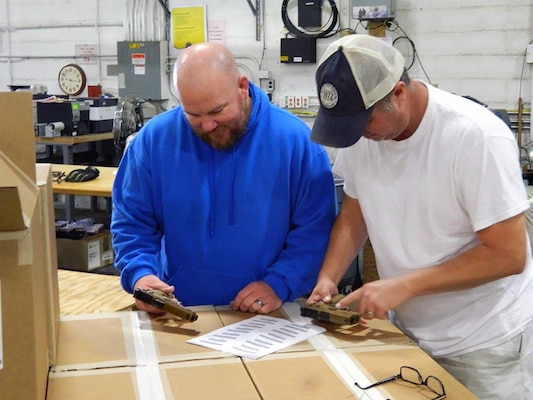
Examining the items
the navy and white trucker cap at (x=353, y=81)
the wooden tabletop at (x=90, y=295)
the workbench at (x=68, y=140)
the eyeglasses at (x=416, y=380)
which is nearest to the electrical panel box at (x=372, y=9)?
the workbench at (x=68, y=140)

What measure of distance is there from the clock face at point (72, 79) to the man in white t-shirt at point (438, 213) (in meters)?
5.61

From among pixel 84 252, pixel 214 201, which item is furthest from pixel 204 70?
pixel 84 252

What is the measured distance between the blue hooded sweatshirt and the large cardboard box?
1.94ft

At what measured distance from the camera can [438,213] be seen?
139 centimetres

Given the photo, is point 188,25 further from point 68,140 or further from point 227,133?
point 227,133

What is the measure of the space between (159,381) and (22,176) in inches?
17.5

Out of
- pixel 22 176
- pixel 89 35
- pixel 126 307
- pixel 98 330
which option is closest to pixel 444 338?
pixel 98 330

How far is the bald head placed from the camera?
155 centimetres

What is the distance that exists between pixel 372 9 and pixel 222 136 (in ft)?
12.8

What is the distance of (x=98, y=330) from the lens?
4.80 feet

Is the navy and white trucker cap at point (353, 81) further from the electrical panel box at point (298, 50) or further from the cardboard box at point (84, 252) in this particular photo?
the electrical panel box at point (298, 50)

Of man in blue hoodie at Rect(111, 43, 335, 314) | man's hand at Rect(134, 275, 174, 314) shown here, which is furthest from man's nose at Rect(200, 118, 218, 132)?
man's hand at Rect(134, 275, 174, 314)

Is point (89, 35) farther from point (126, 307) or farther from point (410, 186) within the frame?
point (410, 186)

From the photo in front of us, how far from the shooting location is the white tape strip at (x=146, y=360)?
115cm
